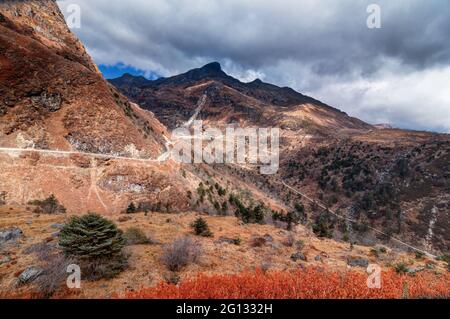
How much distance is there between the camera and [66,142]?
4334 cm

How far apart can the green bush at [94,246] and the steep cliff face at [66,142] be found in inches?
1085

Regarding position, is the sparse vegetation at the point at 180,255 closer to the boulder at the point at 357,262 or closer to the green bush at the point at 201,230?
the green bush at the point at 201,230

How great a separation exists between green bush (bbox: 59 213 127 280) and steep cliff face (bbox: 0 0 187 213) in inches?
1085

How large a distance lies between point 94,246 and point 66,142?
3920cm

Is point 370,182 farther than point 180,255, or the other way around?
point 370,182

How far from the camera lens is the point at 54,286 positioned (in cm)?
836

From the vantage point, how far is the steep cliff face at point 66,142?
3725 centimetres

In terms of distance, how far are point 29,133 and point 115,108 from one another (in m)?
15.0

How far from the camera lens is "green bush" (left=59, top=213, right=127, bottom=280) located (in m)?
9.91

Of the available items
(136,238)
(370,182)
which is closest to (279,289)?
(136,238)

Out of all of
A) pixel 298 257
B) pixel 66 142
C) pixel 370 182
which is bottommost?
pixel 298 257

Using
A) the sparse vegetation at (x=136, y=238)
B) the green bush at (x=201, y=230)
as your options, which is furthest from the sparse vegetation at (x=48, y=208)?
the green bush at (x=201, y=230)

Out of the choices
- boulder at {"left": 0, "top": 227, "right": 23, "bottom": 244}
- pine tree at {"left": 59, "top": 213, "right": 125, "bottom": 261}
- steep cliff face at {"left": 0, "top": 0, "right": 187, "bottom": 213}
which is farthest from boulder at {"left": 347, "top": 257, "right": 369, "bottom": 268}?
steep cliff face at {"left": 0, "top": 0, "right": 187, "bottom": 213}

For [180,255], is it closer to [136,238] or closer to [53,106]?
[136,238]
